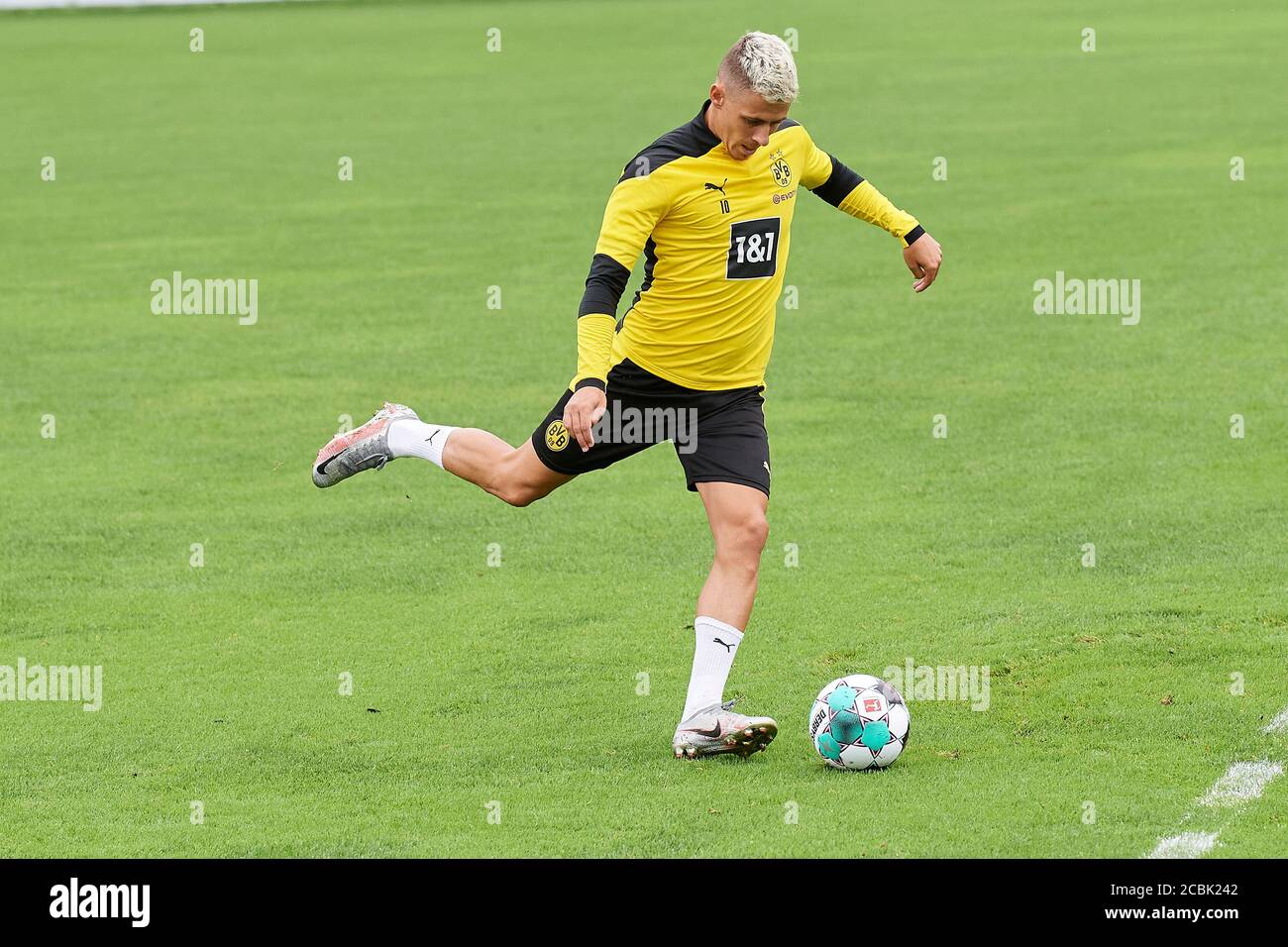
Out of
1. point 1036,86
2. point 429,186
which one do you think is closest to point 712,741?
point 429,186

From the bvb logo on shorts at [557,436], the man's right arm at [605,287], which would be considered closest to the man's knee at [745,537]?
the man's right arm at [605,287]

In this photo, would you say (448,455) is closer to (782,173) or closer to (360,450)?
(360,450)

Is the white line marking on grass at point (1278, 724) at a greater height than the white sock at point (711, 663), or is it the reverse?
the white sock at point (711, 663)

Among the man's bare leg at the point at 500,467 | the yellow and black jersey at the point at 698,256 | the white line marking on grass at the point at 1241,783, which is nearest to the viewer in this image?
the white line marking on grass at the point at 1241,783

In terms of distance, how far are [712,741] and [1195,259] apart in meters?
11.1

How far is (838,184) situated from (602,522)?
322cm

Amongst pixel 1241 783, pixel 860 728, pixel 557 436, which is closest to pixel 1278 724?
pixel 1241 783

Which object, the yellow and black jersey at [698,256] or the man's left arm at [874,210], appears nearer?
the yellow and black jersey at [698,256]

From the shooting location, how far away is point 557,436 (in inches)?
301

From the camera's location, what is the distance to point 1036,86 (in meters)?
28.7

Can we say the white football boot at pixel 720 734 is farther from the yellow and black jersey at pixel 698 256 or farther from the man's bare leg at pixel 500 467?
the yellow and black jersey at pixel 698 256

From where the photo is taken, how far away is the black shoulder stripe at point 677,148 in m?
7.10

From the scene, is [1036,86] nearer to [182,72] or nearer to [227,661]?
[182,72]

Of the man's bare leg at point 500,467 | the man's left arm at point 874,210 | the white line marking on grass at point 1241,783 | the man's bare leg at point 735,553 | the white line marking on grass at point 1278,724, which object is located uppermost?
the man's left arm at point 874,210
